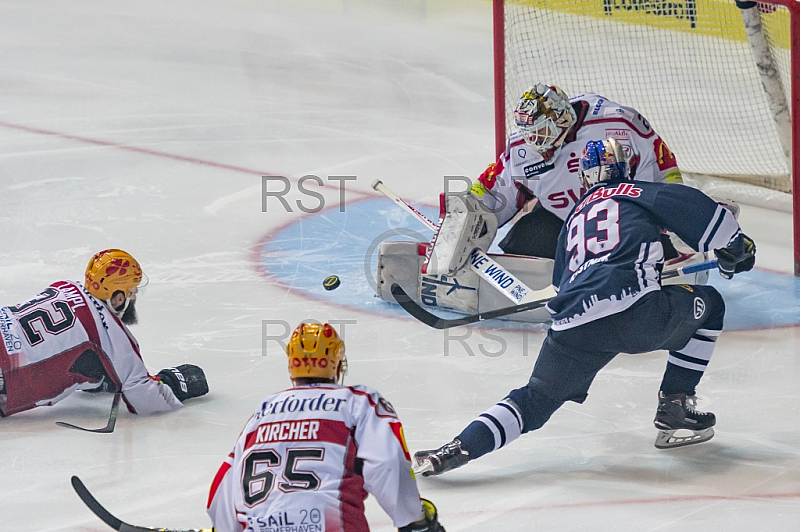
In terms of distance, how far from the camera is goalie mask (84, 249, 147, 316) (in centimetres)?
361

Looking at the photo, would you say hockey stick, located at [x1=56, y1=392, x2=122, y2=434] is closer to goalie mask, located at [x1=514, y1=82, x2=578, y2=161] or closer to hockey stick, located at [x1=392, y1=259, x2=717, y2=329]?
hockey stick, located at [x1=392, y1=259, x2=717, y2=329]

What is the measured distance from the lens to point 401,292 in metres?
4.69

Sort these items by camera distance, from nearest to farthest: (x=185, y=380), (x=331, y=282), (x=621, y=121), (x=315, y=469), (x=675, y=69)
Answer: (x=315, y=469)
(x=185, y=380)
(x=621, y=121)
(x=331, y=282)
(x=675, y=69)

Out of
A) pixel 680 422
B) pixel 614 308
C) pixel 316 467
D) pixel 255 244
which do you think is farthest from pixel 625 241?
pixel 255 244

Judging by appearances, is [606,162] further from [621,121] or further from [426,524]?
[426,524]

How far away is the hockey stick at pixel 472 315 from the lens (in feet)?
13.1

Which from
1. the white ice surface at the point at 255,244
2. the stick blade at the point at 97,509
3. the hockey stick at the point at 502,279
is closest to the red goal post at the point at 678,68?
the white ice surface at the point at 255,244

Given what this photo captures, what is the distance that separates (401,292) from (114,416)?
1401 mm

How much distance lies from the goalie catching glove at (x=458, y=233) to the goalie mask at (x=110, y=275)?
1.40m

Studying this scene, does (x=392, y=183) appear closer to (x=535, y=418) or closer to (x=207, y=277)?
(x=207, y=277)

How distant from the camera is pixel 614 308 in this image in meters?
3.24

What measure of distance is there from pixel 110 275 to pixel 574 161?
6.29 feet

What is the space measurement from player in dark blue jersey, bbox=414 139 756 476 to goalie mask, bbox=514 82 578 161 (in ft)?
3.64

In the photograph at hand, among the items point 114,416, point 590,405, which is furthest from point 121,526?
point 590,405
